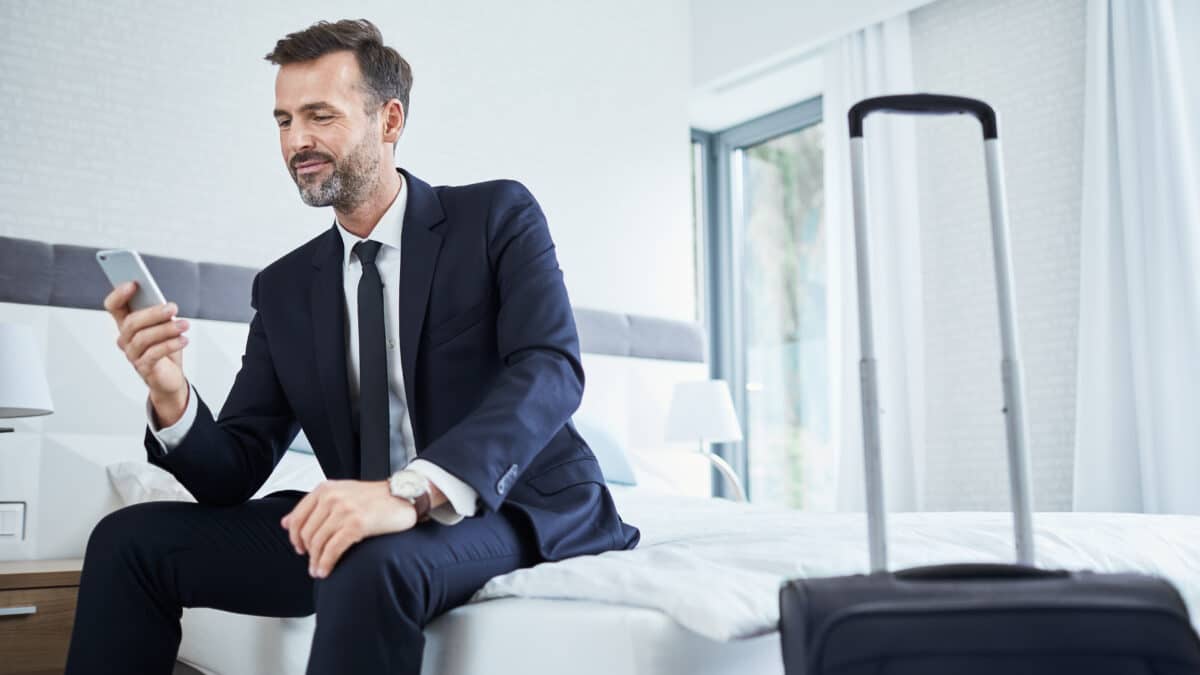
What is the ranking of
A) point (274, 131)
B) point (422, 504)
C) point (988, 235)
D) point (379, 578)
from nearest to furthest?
point (379, 578) → point (422, 504) → point (274, 131) → point (988, 235)

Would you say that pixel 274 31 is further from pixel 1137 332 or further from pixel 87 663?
pixel 1137 332

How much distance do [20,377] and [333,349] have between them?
129 centimetres

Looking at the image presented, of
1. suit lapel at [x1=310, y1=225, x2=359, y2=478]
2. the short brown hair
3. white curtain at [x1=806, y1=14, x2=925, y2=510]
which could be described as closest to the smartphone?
suit lapel at [x1=310, y1=225, x2=359, y2=478]

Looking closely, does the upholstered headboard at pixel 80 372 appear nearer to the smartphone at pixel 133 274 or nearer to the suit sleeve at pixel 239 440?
the suit sleeve at pixel 239 440

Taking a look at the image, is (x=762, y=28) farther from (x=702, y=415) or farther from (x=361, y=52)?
(x=361, y=52)

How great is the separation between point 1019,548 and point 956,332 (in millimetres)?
3780

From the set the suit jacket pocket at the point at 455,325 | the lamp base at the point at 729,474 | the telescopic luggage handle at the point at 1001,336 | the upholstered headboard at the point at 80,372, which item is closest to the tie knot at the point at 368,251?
the suit jacket pocket at the point at 455,325

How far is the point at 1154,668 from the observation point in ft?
3.02

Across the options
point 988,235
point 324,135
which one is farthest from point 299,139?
point 988,235

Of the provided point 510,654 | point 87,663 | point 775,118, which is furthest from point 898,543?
point 775,118

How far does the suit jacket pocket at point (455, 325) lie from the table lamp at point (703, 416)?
2.81m

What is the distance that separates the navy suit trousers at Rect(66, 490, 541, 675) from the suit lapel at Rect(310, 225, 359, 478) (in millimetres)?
119

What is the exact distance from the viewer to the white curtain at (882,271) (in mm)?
4719

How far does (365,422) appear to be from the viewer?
1.57 metres
